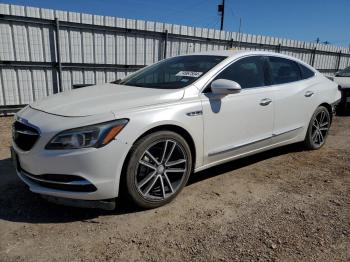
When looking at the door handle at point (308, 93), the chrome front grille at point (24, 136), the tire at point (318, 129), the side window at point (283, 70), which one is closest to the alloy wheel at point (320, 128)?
the tire at point (318, 129)

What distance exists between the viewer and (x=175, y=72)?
375 centimetres

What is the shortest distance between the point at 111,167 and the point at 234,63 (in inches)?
76.8

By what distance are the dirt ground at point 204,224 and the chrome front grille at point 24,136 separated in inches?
24.8

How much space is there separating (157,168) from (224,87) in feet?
3.52

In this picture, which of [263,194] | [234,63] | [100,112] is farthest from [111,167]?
[234,63]

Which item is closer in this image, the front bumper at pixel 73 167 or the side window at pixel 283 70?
the front bumper at pixel 73 167

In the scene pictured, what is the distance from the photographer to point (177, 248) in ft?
7.85

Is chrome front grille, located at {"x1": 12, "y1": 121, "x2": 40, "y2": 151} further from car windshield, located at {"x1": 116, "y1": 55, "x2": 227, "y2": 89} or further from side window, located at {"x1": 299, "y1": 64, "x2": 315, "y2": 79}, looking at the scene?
side window, located at {"x1": 299, "y1": 64, "x2": 315, "y2": 79}

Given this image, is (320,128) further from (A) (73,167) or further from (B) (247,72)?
(A) (73,167)

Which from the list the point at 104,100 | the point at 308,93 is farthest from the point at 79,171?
→ the point at 308,93

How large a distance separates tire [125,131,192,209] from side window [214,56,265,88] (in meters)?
0.98

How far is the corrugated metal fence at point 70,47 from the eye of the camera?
22.4 feet

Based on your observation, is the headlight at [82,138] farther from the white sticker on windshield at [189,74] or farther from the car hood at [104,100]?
the white sticker on windshield at [189,74]

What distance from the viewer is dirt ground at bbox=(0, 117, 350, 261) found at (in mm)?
2342
